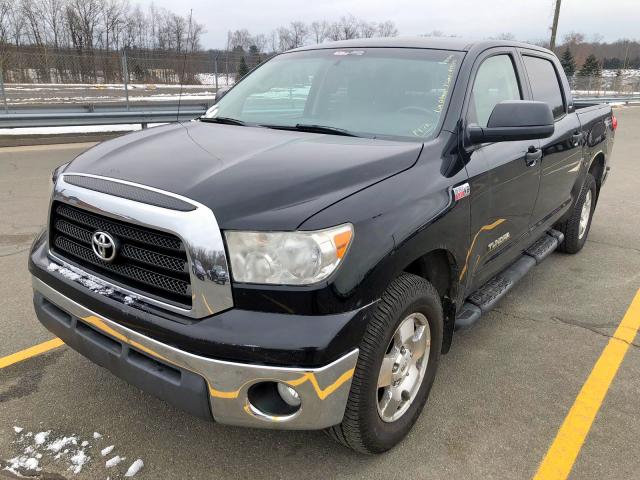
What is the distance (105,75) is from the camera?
52.1ft

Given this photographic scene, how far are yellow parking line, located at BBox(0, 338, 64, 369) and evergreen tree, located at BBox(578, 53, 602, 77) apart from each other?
2431 inches

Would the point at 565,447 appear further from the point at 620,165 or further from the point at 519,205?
the point at 620,165

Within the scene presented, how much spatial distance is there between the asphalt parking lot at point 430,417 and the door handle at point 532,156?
1166 mm

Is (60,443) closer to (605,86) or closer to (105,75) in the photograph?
(105,75)

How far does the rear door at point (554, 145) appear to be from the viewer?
3.83 m

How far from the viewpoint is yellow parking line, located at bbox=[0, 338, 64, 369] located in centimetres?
317

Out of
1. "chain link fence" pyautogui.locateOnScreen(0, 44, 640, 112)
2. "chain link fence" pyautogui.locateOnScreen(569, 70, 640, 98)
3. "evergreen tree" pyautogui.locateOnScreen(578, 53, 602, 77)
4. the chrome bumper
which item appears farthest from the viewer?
"evergreen tree" pyautogui.locateOnScreen(578, 53, 602, 77)

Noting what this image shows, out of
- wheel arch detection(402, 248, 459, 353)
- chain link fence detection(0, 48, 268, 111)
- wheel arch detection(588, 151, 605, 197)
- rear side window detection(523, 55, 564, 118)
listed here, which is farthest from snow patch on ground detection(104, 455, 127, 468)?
chain link fence detection(0, 48, 268, 111)

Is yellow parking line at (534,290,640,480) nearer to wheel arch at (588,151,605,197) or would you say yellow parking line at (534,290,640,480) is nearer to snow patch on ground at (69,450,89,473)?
wheel arch at (588,151,605,197)

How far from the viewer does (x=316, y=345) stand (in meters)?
1.92

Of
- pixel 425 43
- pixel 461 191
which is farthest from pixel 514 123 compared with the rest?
pixel 425 43

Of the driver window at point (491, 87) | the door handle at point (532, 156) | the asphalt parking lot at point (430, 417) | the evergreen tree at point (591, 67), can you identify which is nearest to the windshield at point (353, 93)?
the driver window at point (491, 87)

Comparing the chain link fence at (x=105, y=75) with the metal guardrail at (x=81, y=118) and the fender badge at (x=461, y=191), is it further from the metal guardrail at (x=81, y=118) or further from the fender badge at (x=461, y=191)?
the fender badge at (x=461, y=191)

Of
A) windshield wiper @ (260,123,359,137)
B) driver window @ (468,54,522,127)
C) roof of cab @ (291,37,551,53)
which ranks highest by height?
roof of cab @ (291,37,551,53)
